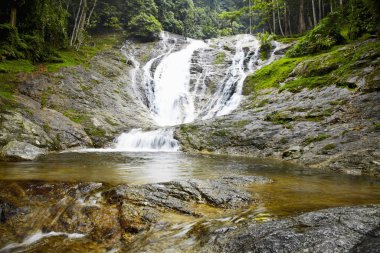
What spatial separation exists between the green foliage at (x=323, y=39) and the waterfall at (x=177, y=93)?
4.44 metres

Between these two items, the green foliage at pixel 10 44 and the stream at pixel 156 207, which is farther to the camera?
the green foliage at pixel 10 44

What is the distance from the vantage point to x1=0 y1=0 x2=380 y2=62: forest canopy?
18.7 metres

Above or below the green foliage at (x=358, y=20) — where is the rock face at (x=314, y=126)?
below

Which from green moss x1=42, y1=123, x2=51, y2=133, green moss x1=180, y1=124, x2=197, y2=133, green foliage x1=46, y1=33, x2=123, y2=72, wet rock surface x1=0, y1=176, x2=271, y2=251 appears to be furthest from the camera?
green foliage x1=46, y1=33, x2=123, y2=72

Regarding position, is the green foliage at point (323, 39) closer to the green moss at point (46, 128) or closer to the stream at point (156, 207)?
the stream at point (156, 207)

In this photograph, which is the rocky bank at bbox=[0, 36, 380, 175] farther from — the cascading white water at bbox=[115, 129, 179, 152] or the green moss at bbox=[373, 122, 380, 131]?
the cascading white water at bbox=[115, 129, 179, 152]

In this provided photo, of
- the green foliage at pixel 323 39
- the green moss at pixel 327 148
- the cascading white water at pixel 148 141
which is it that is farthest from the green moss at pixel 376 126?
the green foliage at pixel 323 39

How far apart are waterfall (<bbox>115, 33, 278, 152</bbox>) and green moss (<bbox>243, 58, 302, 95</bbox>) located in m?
0.78

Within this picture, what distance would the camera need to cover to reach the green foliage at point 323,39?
19.7m

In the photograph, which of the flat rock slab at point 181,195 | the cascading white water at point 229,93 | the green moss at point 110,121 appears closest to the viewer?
the flat rock slab at point 181,195

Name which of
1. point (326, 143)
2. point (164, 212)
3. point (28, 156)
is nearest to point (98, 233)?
point (164, 212)

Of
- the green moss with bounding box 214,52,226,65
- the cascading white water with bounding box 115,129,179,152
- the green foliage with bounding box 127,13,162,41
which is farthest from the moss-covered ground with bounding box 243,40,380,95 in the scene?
the green foliage with bounding box 127,13,162,41

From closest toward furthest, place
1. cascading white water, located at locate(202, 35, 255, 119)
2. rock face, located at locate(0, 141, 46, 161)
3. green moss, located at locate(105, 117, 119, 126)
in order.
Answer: rock face, located at locate(0, 141, 46, 161) → green moss, located at locate(105, 117, 119, 126) → cascading white water, located at locate(202, 35, 255, 119)

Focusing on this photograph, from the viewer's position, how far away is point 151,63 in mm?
28641
